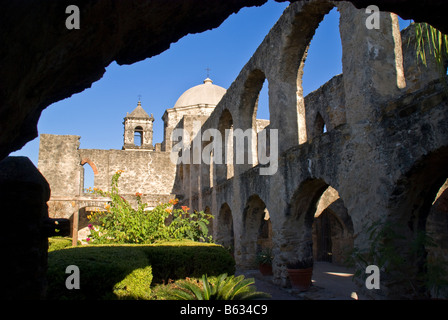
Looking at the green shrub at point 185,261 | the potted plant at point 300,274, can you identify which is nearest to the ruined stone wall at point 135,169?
the potted plant at point 300,274

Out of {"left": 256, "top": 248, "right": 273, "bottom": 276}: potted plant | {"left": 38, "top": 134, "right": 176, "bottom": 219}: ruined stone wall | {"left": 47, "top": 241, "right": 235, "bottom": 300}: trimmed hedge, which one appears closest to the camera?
{"left": 47, "top": 241, "right": 235, "bottom": 300}: trimmed hedge

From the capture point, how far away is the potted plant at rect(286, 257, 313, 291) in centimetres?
791

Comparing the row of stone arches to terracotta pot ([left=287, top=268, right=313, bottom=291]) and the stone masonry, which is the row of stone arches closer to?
the stone masonry

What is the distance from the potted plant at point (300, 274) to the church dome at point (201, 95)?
72.6ft

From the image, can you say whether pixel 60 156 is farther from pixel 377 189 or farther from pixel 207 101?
pixel 377 189

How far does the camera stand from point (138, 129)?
32625mm

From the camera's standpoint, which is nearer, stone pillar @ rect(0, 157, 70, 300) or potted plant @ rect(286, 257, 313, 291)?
stone pillar @ rect(0, 157, 70, 300)

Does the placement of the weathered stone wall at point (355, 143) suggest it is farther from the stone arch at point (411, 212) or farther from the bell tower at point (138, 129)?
the bell tower at point (138, 129)

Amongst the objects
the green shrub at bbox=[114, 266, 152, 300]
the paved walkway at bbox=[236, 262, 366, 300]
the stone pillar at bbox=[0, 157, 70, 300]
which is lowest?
the paved walkway at bbox=[236, 262, 366, 300]

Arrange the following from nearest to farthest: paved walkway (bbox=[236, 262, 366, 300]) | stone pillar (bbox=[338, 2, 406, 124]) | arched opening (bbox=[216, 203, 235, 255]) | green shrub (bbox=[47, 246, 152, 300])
A: 1. green shrub (bbox=[47, 246, 152, 300])
2. stone pillar (bbox=[338, 2, 406, 124])
3. paved walkway (bbox=[236, 262, 366, 300])
4. arched opening (bbox=[216, 203, 235, 255])

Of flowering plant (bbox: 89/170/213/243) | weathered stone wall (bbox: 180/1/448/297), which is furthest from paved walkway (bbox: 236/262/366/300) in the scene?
flowering plant (bbox: 89/170/213/243)

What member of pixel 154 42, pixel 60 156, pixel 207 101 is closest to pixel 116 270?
pixel 154 42

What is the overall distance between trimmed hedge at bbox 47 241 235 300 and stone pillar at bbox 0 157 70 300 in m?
1.19

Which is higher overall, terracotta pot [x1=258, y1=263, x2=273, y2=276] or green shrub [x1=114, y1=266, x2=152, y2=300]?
green shrub [x1=114, y1=266, x2=152, y2=300]
